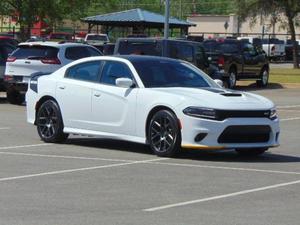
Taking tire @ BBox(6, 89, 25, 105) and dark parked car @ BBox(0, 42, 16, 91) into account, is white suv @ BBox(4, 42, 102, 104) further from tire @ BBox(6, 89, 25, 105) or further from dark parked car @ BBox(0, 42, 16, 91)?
dark parked car @ BBox(0, 42, 16, 91)

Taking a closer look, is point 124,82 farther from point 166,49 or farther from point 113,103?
point 166,49

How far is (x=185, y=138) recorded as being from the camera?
1167cm

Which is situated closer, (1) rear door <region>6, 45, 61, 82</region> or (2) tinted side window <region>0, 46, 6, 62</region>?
(1) rear door <region>6, 45, 61, 82</region>

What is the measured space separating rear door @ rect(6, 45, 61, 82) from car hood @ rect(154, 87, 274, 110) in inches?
386

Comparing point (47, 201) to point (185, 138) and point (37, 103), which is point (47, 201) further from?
point (37, 103)

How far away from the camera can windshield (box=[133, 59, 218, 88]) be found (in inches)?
497

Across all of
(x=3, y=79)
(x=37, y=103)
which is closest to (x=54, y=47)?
(x=3, y=79)

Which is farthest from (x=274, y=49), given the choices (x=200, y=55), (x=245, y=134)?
(x=245, y=134)

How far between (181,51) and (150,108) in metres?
12.9

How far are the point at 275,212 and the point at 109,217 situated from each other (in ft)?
5.59

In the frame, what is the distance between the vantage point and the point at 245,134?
11781mm

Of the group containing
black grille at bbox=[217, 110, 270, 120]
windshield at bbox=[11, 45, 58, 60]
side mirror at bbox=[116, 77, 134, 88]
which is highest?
windshield at bbox=[11, 45, 58, 60]

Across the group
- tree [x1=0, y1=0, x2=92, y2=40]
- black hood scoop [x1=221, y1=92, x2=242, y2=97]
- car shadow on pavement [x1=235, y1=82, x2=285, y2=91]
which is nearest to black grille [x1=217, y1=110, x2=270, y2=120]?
black hood scoop [x1=221, y1=92, x2=242, y2=97]

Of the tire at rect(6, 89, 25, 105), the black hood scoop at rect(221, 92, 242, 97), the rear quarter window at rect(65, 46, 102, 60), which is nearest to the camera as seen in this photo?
the black hood scoop at rect(221, 92, 242, 97)
